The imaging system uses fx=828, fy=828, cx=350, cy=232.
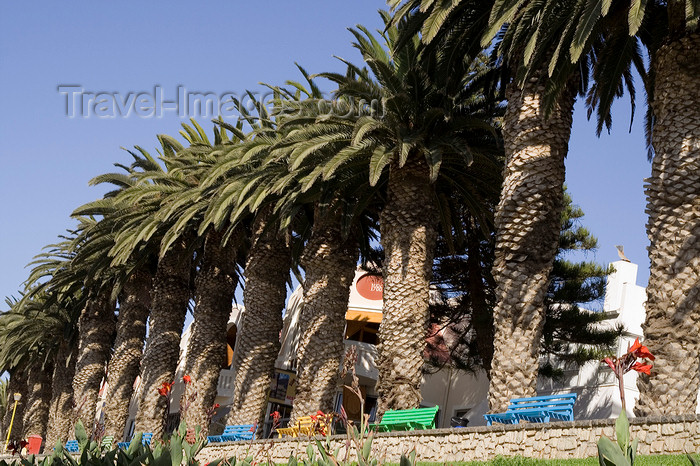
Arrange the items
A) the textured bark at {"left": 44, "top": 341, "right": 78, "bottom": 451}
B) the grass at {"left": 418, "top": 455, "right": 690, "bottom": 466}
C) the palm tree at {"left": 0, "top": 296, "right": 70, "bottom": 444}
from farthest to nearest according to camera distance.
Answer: the palm tree at {"left": 0, "top": 296, "right": 70, "bottom": 444} → the textured bark at {"left": 44, "top": 341, "right": 78, "bottom": 451} → the grass at {"left": 418, "top": 455, "right": 690, "bottom": 466}

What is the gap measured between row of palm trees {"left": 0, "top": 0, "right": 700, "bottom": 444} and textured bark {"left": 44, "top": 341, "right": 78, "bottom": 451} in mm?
8085

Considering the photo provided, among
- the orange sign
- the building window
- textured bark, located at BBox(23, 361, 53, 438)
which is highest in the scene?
the orange sign

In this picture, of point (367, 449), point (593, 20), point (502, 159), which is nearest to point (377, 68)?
point (502, 159)

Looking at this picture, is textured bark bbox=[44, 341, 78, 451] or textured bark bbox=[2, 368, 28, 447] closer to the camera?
textured bark bbox=[44, 341, 78, 451]

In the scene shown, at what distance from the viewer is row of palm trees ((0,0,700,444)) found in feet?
37.7

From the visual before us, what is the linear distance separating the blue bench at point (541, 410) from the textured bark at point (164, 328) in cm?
1479

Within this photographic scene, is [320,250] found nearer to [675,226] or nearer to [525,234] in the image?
[525,234]

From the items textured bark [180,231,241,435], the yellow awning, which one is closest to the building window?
the yellow awning

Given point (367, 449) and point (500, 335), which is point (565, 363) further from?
point (367, 449)

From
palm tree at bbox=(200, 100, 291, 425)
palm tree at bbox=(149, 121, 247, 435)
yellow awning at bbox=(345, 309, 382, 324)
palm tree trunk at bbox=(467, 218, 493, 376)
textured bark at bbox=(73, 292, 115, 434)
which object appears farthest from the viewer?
textured bark at bbox=(73, 292, 115, 434)

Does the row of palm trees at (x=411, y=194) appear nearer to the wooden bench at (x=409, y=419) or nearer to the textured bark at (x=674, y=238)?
the textured bark at (x=674, y=238)

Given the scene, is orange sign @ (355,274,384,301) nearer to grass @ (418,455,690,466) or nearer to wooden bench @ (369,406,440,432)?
wooden bench @ (369,406,440,432)

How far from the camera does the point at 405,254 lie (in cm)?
1631

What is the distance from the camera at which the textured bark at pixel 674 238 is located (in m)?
10.5
